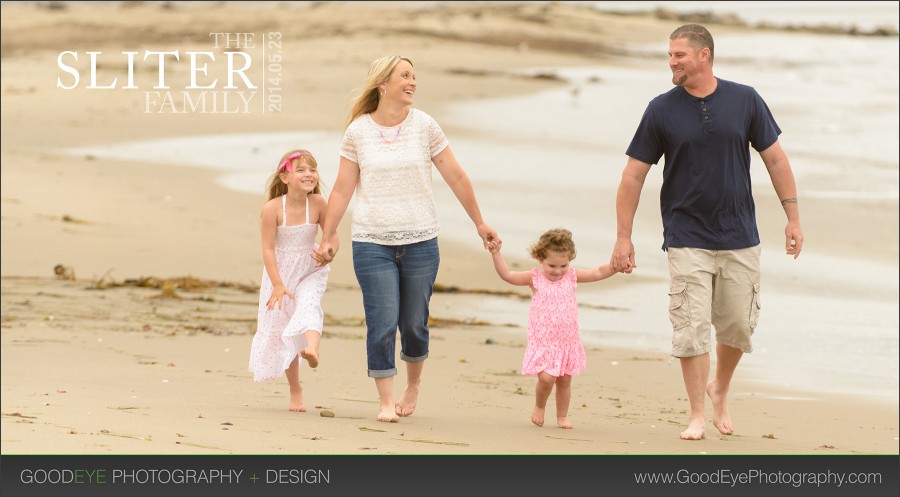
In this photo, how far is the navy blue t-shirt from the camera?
19.6 ft

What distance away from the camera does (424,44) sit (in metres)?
45.7

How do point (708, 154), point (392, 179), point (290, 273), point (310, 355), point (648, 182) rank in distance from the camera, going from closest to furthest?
point (708, 154)
point (310, 355)
point (392, 179)
point (290, 273)
point (648, 182)

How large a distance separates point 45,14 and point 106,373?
47151mm

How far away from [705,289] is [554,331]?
75 centimetres

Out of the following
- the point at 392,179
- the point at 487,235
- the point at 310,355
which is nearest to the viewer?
the point at 310,355

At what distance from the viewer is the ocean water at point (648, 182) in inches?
373

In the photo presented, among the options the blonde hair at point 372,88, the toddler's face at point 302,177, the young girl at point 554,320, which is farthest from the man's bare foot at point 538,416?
the blonde hair at point 372,88

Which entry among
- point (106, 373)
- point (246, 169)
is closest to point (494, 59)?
point (246, 169)

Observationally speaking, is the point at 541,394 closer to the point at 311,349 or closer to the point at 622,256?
the point at 622,256

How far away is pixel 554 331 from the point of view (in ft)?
20.8

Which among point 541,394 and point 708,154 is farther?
point 541,394

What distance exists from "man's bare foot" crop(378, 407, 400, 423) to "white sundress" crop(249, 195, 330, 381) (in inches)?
20.7

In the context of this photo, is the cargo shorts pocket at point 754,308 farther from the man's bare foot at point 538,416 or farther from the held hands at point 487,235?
the held hands at point 487,235

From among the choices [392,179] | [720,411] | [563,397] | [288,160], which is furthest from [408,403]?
[720,411]
